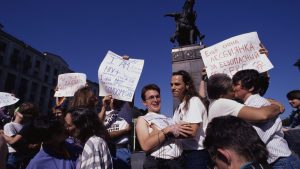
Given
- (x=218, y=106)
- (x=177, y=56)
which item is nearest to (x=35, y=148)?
(x=218, y=106)

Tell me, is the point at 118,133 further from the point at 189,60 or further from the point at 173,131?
the point at 189,60

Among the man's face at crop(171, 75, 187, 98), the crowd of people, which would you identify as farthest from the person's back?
the man's face at crop(171, 75, 187, 98)

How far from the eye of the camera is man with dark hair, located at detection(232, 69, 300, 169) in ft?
6.39

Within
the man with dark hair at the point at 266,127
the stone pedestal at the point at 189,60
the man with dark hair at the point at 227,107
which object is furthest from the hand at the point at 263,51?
the stone pedestal at the point at 189,60

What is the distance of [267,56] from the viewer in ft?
10.9

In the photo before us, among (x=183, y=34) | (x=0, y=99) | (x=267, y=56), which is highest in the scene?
(x=183, y=34)

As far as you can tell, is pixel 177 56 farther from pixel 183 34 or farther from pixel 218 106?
pixel 218 106

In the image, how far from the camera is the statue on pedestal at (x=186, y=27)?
1005 centimetres

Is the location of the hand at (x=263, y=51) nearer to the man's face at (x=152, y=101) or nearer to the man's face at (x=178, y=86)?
the man's face at (x=178, y=86)

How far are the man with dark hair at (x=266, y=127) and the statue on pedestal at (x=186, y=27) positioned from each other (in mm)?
7915

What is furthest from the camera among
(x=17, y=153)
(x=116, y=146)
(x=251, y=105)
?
(x=17, y=153)

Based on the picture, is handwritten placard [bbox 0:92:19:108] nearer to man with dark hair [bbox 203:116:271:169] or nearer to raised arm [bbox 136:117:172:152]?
raised arm [bbox 136:117:172:152]

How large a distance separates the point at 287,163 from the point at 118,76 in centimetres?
254

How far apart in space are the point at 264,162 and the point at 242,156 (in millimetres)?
114
